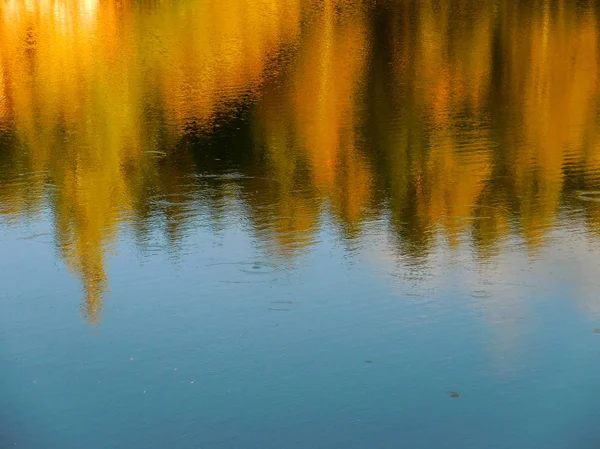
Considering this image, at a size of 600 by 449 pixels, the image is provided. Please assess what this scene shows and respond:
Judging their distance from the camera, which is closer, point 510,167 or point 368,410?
point 368,410

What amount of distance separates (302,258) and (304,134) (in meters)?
5.71

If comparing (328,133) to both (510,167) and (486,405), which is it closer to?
(510,167)

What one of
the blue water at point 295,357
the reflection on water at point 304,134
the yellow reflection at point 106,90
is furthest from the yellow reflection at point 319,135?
the blue water at point 295,357

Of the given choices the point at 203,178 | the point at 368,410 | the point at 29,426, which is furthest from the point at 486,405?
the point at 203,178

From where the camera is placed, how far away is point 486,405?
7699 millimetres

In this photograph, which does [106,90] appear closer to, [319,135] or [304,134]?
[304,134]

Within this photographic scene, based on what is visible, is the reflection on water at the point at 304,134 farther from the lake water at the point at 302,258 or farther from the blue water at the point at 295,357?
the blue water at the point at 295,357

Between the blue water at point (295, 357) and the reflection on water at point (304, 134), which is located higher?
the reflection on water at point (304, 134)

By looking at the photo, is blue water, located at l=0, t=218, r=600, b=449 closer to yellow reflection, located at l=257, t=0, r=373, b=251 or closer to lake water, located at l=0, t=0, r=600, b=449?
lake water, located at l=0, t=0, r=600, b=449

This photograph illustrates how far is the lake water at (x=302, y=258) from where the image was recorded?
25.1ft

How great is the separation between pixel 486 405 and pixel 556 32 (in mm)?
21892

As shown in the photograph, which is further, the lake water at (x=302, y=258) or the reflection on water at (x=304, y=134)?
the reflection on water at (x=304, y=134)

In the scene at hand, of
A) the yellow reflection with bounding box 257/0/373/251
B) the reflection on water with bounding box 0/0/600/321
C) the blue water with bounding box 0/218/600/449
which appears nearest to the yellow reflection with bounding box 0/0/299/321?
the reflection on water with bounding box 0/0/600/321

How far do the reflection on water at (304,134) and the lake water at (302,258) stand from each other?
6 centimetres
